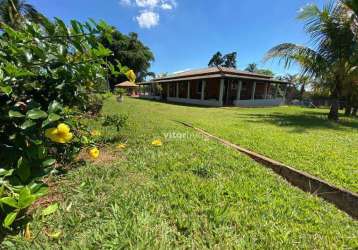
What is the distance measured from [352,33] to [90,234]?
39.3ft

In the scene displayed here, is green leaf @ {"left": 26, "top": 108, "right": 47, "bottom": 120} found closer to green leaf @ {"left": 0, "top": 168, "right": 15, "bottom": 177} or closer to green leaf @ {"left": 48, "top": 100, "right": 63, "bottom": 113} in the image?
green leaf @ {"left": 48, "top": 100, "right": 63, "bottom": 113}

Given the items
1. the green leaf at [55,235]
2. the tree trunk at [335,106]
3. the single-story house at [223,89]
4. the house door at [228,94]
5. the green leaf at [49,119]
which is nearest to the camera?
the green leaf at [49,119]

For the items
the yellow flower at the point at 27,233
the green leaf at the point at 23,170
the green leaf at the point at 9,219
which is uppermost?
the green leaf at the point at 23,170

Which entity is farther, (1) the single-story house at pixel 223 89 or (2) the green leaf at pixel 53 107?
(1) the single-story house at pixel 223 89

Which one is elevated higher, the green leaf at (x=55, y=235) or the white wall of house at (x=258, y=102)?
the green leaf at (x=55, y=235)

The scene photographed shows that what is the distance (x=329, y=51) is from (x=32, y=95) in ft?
38.4

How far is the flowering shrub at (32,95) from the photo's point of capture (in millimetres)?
1533

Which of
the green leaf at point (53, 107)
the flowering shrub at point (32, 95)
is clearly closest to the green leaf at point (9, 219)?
the flowering shrub at point (32, 95)

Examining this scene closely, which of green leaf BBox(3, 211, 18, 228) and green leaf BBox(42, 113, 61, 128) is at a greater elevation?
green leaf BBox(42, 113, 61, 128)

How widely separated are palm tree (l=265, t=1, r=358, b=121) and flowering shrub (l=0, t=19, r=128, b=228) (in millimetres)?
10863

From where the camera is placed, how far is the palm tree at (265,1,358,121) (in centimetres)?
958

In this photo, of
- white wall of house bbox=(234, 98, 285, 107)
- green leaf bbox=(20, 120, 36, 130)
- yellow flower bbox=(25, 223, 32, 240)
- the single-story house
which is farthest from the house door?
green leaf bbox=(20, 120, 36, 130)

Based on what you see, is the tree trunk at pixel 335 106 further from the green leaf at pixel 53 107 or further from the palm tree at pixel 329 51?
the green leaf at pixel 53 107

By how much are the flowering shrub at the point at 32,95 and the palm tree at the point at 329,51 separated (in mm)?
10863
